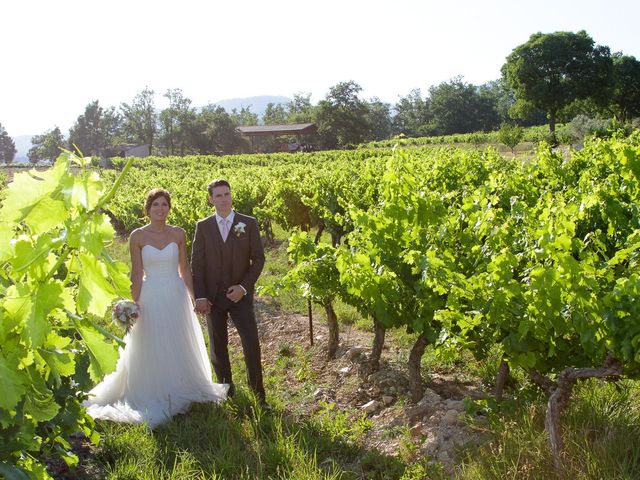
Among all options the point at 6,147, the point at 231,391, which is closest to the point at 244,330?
the point at 231,391

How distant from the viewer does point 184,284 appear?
5.54 m

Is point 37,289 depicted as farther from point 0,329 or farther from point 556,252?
point 556,252

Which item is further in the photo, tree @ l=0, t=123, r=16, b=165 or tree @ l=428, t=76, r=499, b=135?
tree @ l=0, t=123, r=16, b=165

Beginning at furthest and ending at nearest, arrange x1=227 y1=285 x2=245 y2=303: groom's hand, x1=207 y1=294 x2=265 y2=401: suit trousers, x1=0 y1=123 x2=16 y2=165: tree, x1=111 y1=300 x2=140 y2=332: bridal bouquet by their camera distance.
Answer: x1=0 y1=123 x2=16 y2=165: tree
x1=207 y1=294 x2=265 y2=401: suit trousers
x1=227 y1=285 x2=245 y2=303: groom's hand
x1=111 y1=300 x2=140 y2=332: bridal bouquet

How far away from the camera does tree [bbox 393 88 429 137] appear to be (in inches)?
3844

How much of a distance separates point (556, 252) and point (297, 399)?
3277 millimetres

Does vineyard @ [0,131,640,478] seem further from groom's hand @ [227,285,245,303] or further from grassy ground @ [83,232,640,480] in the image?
groom's hand @ [227,285,245,303]

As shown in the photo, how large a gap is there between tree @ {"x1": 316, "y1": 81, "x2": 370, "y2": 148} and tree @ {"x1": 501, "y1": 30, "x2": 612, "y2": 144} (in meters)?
22.2

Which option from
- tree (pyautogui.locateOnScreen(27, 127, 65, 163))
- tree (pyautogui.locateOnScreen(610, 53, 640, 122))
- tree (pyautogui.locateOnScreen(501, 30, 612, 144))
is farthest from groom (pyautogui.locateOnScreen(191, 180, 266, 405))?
tree (pyautogui.locateOnScreen(27, 127, 65, 163))

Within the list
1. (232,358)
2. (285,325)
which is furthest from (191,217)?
(232,358)

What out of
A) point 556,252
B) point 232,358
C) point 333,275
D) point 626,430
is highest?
point 556,252

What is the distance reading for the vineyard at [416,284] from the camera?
1.26 metres

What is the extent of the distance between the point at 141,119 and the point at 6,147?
141 feet

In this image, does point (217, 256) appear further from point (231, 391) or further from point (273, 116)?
point (273, 116)
